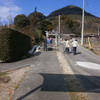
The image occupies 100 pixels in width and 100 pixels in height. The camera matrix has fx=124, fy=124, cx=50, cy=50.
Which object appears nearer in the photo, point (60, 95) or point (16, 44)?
point (60, 95)

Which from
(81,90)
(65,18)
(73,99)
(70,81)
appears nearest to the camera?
(73,99)

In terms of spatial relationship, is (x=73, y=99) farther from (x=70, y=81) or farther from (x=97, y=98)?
(x=70, y=81)

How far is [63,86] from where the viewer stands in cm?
392

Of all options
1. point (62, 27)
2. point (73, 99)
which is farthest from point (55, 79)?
point (62, 27)

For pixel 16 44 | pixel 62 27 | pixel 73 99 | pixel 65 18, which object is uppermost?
pixel 65 18

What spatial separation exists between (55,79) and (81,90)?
115cm

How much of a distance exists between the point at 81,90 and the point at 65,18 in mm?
53782

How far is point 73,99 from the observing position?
317cm

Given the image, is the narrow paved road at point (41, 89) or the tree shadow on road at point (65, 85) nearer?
the narrow paved road at point (41, 89)

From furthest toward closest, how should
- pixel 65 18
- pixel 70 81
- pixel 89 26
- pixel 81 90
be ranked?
pixel 89 26
pixel 65 18
pixel 70 81
pixel 81 90

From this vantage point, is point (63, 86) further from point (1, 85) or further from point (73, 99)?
point (1, 85)

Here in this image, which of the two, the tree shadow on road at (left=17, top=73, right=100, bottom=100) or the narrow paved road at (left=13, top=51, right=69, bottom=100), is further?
the tree shadow on road at (left=17, top=73, right=100, bottom=100)

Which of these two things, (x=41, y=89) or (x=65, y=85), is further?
(x=65, y=85)

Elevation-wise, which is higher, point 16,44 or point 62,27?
point 62,27
